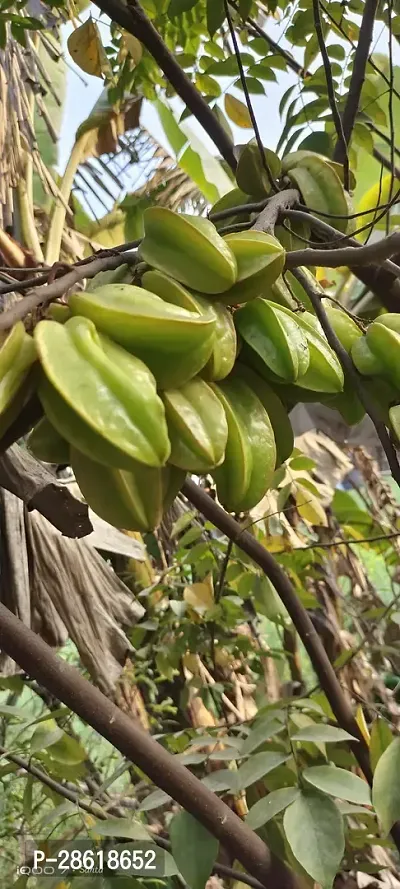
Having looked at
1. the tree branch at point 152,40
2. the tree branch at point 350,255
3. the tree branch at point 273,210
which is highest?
the tree branch at point 152,40

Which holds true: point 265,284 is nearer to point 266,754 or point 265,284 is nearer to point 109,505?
point 109,505

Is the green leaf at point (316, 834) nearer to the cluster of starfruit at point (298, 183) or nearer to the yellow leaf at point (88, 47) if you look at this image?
the cluster of starfruit at point (298, 183)

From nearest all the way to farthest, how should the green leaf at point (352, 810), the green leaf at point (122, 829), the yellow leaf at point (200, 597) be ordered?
the green leaf at point (122, 829) → the green leaf at point (352, 810) → the yellow leaf at point (200, 597)

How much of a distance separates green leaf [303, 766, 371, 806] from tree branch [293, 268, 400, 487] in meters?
0.48

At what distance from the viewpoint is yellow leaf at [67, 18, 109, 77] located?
1327 millimetres

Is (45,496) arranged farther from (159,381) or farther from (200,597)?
(200,597)

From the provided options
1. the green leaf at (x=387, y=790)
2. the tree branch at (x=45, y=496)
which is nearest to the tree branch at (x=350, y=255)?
the tree branch at (x=45, y=496)

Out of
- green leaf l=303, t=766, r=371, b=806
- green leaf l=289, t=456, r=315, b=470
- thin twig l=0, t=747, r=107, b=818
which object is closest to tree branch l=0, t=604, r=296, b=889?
green leaf l=303, t=766, r=371, b=806

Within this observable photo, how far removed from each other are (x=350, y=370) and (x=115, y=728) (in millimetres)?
525

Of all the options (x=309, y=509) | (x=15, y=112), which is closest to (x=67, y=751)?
(x=309, y=509)

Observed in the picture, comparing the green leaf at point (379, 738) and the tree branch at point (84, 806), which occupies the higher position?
the green leaf at point (379, 738)

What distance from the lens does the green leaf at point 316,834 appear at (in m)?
0.72

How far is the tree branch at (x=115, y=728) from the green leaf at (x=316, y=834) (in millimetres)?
94

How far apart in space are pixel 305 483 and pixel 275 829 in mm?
876
